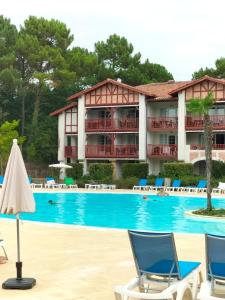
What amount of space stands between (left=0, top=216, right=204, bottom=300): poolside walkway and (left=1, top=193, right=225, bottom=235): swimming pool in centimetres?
439

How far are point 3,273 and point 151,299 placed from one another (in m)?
3.29

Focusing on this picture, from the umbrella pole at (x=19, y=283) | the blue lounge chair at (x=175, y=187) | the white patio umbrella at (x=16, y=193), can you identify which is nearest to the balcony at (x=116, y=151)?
the blue lounge chair at (x=175, y=187)

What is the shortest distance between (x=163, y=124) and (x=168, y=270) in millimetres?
35521

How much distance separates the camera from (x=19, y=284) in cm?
800

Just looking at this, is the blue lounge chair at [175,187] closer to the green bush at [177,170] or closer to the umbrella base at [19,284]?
the green bush at [177,170]

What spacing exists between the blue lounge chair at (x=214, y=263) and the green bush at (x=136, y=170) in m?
34.0

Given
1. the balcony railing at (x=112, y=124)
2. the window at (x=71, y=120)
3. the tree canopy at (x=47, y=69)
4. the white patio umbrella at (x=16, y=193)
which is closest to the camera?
the white patio umbrella at (x=16, y=193)

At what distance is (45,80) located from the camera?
55062 millimetres

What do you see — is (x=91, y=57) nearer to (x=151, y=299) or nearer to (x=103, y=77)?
(x=103, y=77)

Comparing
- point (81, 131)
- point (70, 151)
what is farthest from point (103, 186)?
point (70, 151)

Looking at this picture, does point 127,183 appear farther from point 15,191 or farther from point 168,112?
point 15,191

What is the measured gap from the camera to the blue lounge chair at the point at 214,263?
6.58 m

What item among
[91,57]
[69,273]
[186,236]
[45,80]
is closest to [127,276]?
[69,273]

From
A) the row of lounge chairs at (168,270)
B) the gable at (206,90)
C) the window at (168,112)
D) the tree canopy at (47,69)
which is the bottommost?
the row of lounge chairs at (168,270)
